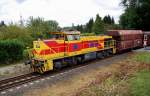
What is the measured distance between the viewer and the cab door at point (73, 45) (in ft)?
58.1

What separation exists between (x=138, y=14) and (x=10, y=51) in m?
32.4

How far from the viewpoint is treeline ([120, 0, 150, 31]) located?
44.3 metres

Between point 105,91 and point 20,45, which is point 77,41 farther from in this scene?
point 105,91

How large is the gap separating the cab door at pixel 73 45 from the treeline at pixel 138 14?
97.0 ft

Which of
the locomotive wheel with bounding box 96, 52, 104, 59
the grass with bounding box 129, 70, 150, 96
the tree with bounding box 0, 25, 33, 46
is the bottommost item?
the grass with bounding box 129, 70, 150, 96

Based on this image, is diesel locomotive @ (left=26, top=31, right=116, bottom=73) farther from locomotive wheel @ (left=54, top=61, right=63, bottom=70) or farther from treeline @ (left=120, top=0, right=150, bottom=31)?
treeline @ (left=120, top=0, right=150, bottom=31)

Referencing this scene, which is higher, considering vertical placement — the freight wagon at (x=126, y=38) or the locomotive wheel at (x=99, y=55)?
the freight wagon at (x=126, y=38)

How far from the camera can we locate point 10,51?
2145 cm

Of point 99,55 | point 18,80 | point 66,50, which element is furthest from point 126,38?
point 18,80

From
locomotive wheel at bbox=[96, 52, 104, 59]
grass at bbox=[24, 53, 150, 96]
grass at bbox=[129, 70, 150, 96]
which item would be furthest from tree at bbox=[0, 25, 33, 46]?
grass at bbox=[129, 70, 150, 96]

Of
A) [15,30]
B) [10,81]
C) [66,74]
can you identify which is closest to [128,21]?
[15,30]

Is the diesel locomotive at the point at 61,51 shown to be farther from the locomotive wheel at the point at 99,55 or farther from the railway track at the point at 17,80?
the railway track at the point at 17,80

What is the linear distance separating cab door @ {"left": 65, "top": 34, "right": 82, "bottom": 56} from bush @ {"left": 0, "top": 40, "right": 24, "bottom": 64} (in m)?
6.78

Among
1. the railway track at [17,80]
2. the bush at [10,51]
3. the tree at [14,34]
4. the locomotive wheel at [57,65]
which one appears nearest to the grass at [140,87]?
the locomotive wheel at [57,65]
